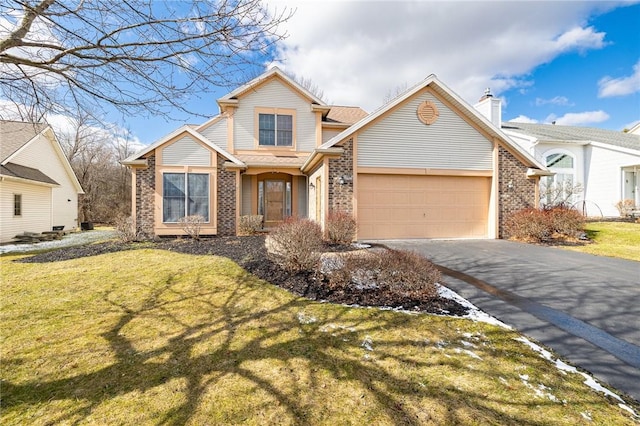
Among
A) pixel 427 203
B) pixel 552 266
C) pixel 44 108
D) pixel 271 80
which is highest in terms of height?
pixel 271 80

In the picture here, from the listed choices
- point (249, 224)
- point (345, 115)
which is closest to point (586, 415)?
point (249, 224)

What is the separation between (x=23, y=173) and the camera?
1435 cm

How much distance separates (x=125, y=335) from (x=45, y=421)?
151 centimetres

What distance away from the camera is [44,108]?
4.49 meters

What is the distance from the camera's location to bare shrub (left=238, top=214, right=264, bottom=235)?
12445 millimetres

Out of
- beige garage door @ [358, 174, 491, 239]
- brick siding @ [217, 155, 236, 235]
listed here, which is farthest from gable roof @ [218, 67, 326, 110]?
beige garage door @ [358, 174, 491, 239]

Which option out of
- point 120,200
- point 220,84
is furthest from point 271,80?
point 120,200

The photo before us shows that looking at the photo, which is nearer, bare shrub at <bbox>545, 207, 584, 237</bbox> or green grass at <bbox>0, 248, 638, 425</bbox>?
green grass at <bbox>0, 248, 638, 425</bbox>

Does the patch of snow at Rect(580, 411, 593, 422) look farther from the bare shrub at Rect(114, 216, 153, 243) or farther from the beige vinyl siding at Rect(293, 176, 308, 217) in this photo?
the bare shrub at Rect(114, 216, 153, 243)

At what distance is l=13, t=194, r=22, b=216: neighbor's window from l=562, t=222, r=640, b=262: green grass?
2344 cm

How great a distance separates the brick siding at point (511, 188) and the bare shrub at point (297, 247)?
354 inches

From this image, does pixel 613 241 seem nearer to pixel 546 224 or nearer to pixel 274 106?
pixel 546 224

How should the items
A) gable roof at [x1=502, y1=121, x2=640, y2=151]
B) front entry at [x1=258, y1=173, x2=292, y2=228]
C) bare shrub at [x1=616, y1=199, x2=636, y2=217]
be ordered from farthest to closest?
gable roof at [x1=502, y1=121, x2=640, y2=151] < bare shrub at [x1=616, y1=199, x2=636, y2=217] < front entry at [x1=258, y1=173, x2=292, y2=228]

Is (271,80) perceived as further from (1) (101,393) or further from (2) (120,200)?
(2) (120,200)
